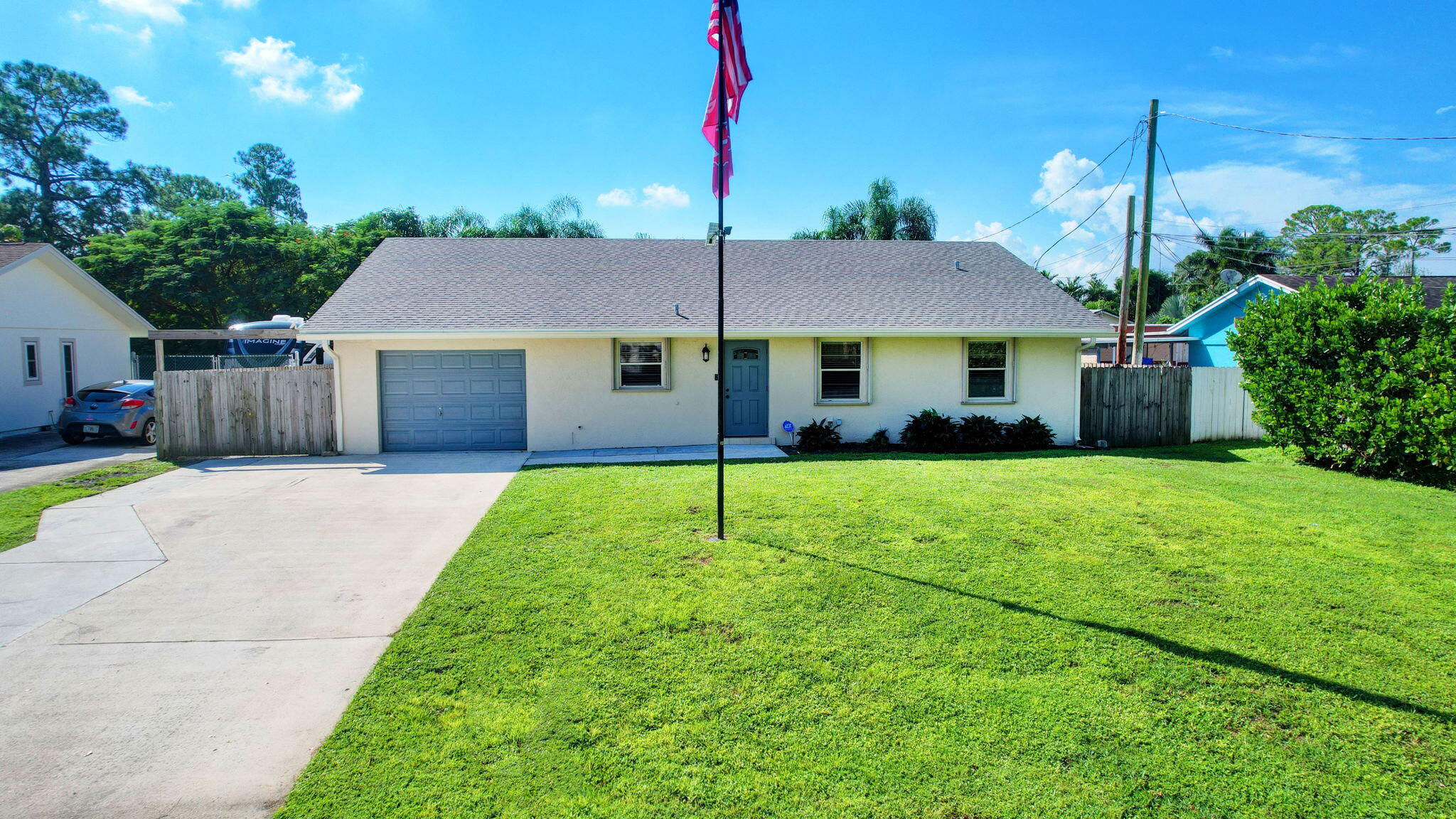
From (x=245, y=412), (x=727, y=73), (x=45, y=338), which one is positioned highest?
(x=727, y=73)

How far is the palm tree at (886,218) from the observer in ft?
116

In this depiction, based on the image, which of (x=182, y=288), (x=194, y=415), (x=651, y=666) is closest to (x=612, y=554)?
(x=651, y=666)

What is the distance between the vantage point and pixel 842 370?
13.7 metres

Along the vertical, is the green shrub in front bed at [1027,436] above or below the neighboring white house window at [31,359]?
below

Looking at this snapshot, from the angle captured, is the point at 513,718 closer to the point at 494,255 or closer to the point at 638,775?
the point at 638,775

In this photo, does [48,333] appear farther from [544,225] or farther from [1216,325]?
[1216,325]

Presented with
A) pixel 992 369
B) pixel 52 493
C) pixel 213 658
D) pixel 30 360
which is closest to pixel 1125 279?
pixel 992 369

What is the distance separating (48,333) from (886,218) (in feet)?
106

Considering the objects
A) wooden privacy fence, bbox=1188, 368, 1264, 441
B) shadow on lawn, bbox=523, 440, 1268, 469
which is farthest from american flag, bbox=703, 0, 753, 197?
wooden privacy fence, bbox=1188, 368, 1264, 441

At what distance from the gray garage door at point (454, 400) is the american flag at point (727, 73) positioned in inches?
298

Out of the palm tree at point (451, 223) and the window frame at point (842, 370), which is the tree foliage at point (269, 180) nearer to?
the palm tree at point (451, 223)

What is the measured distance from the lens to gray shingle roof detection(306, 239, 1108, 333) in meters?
12.9

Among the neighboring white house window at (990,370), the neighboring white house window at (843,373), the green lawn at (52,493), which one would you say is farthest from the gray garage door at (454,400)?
A: the neighboring white house window at (990,370)

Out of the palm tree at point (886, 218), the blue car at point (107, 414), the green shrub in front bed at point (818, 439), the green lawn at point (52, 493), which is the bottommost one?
the green lawn at point (52, 493)
